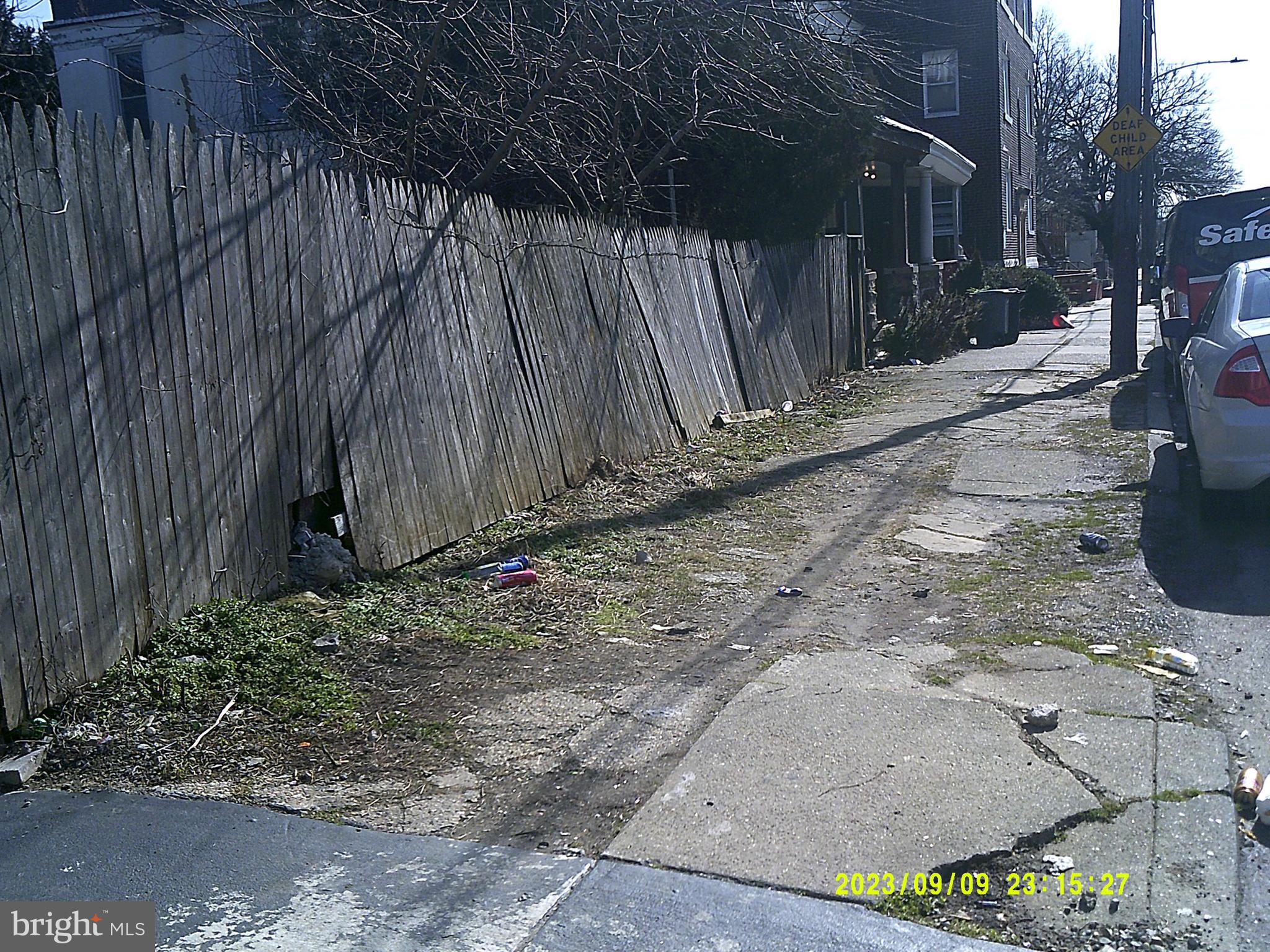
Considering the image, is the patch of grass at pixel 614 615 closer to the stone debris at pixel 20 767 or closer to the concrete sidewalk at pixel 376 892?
the concrete sidewalk at pixel 376 892

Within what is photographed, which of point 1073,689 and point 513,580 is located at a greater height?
point 513,580

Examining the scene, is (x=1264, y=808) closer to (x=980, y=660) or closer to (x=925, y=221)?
(x=980, y=660)

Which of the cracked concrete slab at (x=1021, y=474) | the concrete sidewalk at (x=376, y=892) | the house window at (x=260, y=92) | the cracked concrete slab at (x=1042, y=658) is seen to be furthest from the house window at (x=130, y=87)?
the cracked concrete slab at (x=1042, y=658)

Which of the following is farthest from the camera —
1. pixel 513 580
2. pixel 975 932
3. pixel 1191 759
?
pixel 513 580

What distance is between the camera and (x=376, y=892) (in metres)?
3.19

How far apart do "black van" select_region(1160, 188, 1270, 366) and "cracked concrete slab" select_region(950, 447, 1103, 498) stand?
4643mm

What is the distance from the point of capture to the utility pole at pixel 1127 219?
1444 cm

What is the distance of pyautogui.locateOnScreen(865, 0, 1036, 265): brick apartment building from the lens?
27312 mm

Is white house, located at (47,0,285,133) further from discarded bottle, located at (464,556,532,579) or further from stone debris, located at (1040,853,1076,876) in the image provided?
stone debris, located at (1040,853,1076,876)

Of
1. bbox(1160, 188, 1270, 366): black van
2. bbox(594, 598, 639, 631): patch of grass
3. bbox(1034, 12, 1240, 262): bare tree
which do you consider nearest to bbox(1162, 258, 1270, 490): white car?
bbox(594, 598, 639, 631): patch of grass

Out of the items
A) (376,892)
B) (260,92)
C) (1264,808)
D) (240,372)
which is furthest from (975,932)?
(260,92)

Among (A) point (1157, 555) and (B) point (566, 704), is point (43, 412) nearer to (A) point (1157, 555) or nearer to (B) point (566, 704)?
(B) point (566, 704)

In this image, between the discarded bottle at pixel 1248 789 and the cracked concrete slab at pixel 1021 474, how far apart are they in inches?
184

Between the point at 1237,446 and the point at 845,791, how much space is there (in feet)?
12.8
